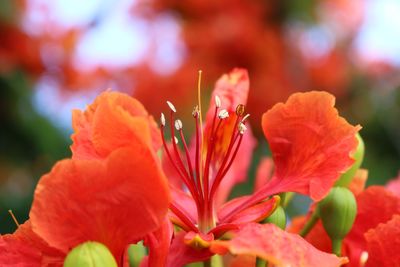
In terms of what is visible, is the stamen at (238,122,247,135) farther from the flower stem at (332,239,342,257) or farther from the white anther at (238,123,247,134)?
the flower stem at (332,239,342,257)

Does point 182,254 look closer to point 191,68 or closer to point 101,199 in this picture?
point 101,199

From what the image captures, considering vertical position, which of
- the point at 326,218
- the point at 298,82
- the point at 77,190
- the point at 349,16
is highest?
the point at 349,16

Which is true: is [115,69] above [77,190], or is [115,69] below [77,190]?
above

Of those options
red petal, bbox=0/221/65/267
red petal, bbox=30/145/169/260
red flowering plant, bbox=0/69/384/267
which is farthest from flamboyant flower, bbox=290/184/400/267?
red petal, bbox=0/221/65/267

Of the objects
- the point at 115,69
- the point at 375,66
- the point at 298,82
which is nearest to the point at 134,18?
the point at 115,69

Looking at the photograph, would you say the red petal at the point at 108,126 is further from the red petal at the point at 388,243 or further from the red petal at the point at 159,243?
the red petal at the point at 388,243

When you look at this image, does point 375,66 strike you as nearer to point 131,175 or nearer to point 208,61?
point 208,61
